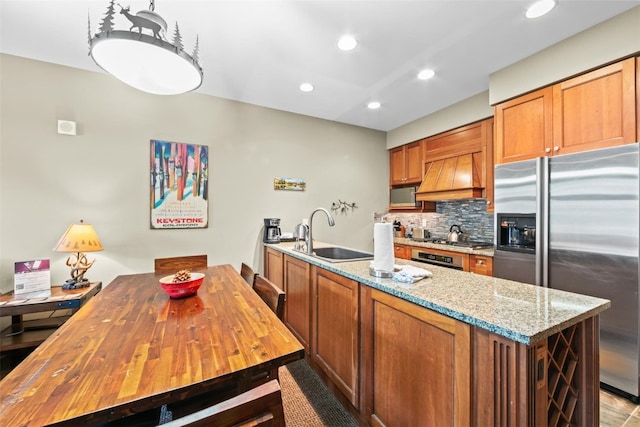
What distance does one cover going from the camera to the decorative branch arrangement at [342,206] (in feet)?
13.1

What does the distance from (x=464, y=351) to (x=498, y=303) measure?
0.83 ft

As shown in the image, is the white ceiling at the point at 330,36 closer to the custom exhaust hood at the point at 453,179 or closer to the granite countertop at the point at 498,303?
the custom exhaust hood at the point at 453,179

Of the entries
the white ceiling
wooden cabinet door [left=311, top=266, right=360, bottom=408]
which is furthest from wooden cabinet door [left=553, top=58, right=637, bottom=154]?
wooden cabinet door [left=311, top=266, right=360, bottom=408]

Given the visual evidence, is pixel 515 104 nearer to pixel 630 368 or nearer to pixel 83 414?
pixel 630 368

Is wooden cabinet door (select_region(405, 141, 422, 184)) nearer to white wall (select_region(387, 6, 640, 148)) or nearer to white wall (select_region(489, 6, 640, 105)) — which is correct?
white wall (select_region(387, 6, 640, 148))

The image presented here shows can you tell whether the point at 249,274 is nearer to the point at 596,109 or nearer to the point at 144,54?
the point at 144,54

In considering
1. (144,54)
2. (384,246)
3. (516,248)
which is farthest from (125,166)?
(516,248)

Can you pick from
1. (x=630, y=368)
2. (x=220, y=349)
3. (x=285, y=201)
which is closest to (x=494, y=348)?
(x=220, y=349)

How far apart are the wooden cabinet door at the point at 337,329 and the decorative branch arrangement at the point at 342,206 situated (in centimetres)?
199

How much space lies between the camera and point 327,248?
2752 mm

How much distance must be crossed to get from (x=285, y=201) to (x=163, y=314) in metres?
2.40

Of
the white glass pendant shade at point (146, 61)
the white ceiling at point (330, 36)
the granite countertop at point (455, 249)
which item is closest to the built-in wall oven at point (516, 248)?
the granite countertop at point (455, 249)

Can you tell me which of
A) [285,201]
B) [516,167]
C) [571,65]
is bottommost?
[285,201]

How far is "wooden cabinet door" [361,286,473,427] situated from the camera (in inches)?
38.7
